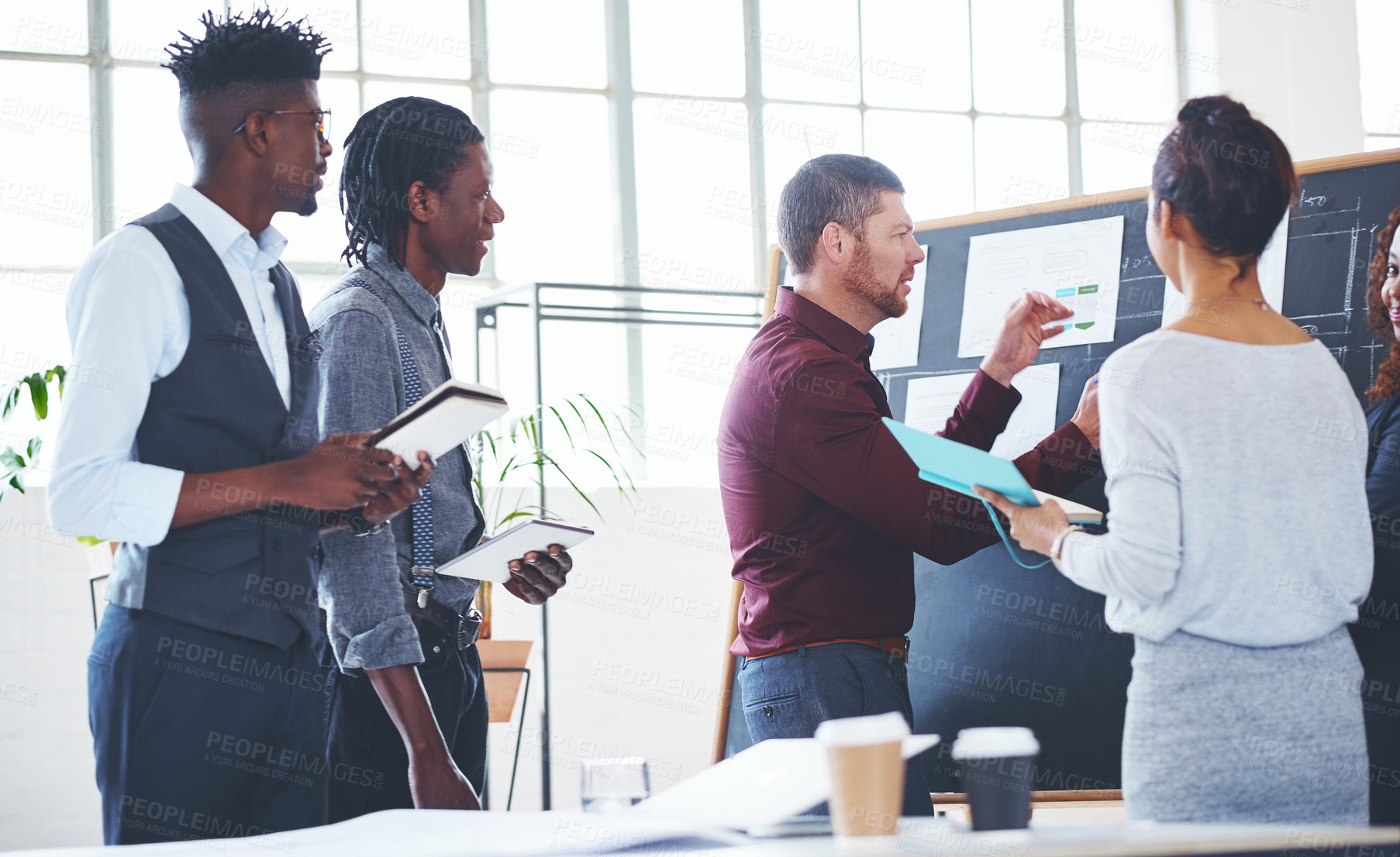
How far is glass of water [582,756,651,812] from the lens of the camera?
1052 mm

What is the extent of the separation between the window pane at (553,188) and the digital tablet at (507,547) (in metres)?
2.98

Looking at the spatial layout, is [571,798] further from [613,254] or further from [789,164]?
[789,164]

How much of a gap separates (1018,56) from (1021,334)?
12.0ft

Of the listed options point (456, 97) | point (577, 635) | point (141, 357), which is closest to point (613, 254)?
point (456, 97)

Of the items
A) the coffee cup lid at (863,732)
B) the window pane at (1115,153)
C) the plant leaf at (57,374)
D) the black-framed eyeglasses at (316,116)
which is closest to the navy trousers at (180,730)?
the black-framed eyeglasses at (316,116)

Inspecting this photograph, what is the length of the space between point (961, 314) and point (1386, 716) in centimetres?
120

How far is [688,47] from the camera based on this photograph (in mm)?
4914

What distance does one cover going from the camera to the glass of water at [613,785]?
105cm

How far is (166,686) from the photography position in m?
1.29

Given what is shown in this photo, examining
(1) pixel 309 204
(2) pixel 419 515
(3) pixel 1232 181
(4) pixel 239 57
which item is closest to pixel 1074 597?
(3) pixel 1232 181

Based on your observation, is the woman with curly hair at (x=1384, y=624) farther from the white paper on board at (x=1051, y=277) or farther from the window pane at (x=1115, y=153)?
the window pane at (x=1115, y=153)

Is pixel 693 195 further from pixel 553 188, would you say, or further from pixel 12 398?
pixel 12 398

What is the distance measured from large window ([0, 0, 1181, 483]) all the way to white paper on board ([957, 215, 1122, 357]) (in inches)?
83.3

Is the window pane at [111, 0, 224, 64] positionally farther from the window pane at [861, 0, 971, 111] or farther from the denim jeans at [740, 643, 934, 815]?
the denim jeans at [740, 643, 934, 815]
